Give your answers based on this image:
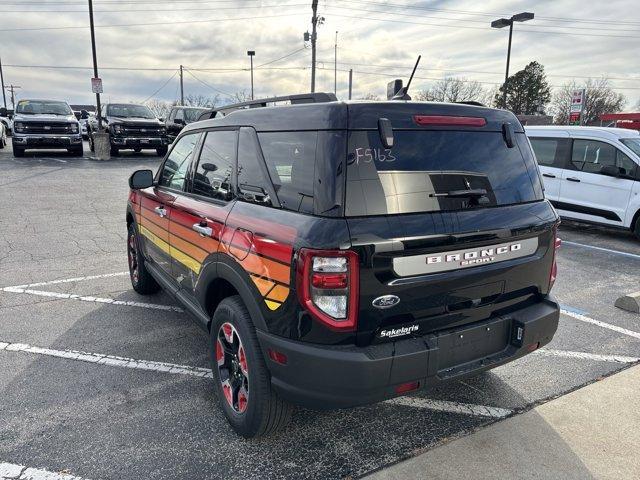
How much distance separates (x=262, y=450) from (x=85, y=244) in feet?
18.1

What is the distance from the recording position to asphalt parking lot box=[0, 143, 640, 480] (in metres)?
2.59

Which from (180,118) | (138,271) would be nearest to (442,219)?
(138,271)

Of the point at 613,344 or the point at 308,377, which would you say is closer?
the point at 308,377

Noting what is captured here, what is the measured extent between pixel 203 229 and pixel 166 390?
3.79 feet

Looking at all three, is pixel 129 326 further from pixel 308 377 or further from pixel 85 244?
pixel 85 244

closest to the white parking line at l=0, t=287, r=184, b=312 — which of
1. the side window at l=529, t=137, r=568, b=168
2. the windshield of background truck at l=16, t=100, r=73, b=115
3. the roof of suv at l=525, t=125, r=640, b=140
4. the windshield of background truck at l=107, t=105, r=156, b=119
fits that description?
the roof of suv at l=525, t=125, r=640, b=140

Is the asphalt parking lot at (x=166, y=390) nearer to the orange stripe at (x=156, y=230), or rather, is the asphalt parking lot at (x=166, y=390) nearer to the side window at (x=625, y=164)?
the orange stripe at (x=156, y=230)

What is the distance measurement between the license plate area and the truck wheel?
883 millimetres

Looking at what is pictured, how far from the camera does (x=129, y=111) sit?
62.1 ft

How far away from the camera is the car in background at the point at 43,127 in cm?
1659

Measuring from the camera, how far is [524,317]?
8.82 ft

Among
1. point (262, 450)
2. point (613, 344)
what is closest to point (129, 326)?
point (262, 450)

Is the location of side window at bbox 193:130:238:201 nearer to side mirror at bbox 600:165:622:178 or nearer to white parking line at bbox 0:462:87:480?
white parking line at bbox 0:462:87:480

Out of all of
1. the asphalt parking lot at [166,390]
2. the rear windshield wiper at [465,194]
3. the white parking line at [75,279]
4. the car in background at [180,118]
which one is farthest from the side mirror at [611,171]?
the car in background at [180,118]
